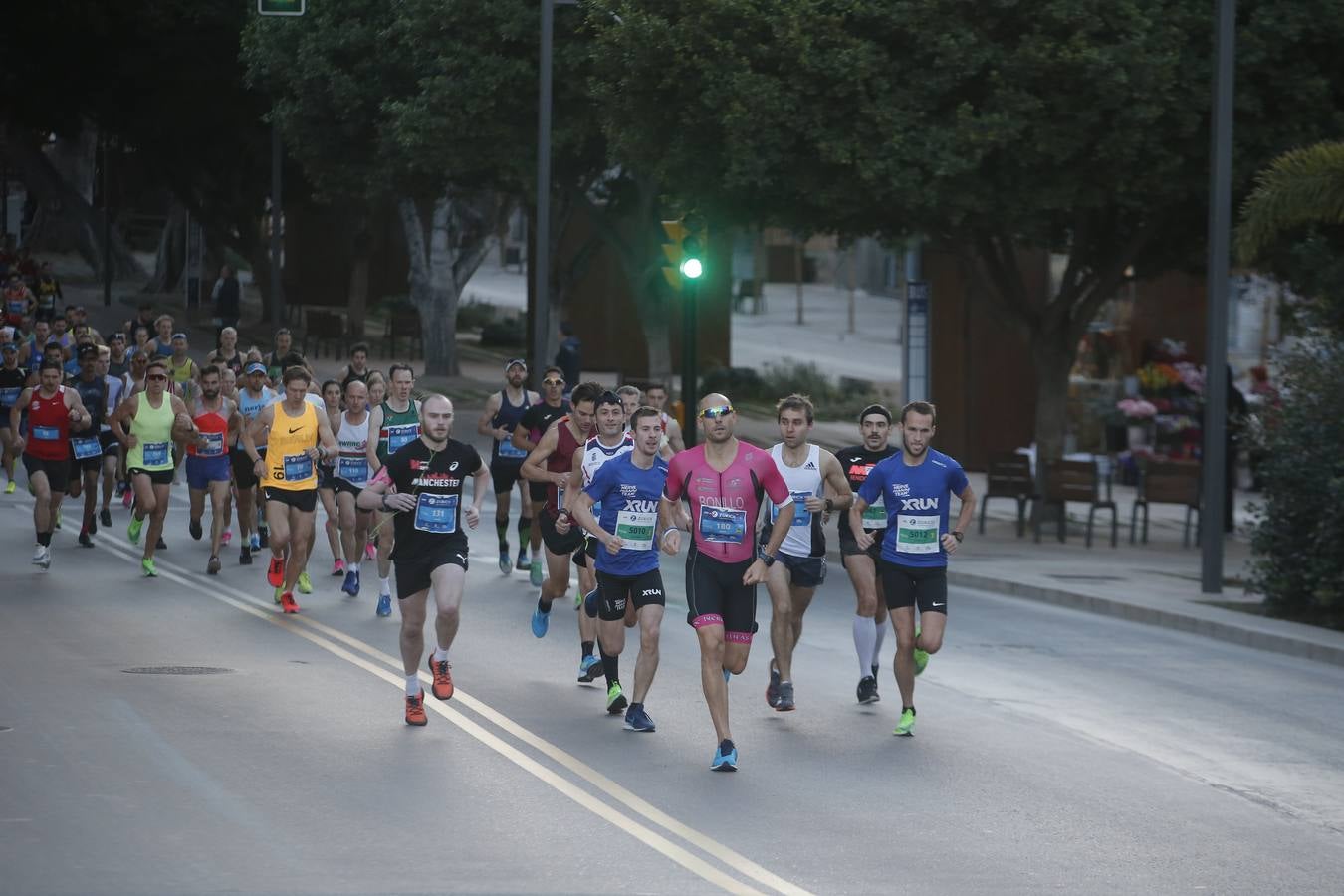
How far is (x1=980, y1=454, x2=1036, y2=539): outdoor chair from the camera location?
26.6 metres

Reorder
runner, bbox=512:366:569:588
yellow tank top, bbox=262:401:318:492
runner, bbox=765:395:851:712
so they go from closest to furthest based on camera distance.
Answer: runner, bbox=765:395:851:712 < yellow tank top, bbox=262:401:318:492 < runner, bbox=512:366:569:588

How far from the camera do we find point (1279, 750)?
41.1 ft

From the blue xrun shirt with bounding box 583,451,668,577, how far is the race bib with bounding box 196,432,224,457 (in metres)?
8.66

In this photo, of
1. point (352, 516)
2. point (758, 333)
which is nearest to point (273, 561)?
point (352, 516)

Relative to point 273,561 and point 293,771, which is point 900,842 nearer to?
point 293,771

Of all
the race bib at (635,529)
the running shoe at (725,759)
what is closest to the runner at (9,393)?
the race bib at (635,529)

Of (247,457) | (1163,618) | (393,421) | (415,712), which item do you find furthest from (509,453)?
(415,712)

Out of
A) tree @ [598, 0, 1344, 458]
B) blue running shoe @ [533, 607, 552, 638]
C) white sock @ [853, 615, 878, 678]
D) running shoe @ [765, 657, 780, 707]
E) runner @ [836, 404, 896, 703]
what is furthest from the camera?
tree @ [598, 0, 1344, 458]

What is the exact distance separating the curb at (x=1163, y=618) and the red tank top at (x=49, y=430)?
8.65m

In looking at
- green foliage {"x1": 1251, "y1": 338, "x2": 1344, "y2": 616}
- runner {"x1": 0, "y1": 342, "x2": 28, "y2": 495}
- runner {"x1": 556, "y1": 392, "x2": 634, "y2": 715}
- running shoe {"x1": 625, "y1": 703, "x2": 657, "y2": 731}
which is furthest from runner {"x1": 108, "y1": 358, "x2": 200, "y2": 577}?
green foliage {"x1": 1251, "y1": 338, "x2": 1344, "y2": 616}

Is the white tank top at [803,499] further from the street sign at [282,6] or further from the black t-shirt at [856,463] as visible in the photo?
the street sign at [282,6]

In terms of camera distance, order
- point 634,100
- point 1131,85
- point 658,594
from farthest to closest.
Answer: point 634,100 < point 1131,85 < point 658,594

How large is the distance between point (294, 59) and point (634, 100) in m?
15.5

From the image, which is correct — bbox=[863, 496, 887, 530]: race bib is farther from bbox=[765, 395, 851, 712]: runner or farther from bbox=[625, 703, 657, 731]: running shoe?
bbox=[625, 703, 657, 731]: running shoe
